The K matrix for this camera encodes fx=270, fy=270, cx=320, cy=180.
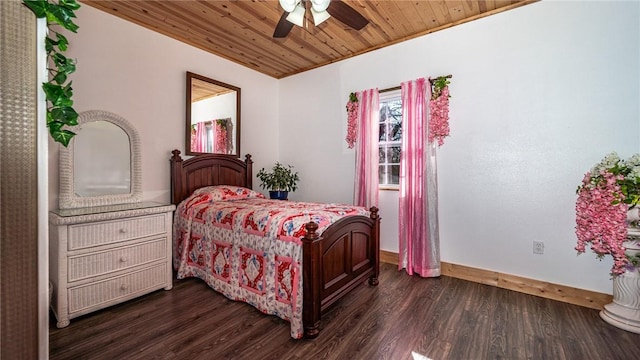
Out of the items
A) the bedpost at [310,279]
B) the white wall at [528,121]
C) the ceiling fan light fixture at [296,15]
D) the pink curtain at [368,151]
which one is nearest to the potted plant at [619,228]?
the white wall at [528,121]

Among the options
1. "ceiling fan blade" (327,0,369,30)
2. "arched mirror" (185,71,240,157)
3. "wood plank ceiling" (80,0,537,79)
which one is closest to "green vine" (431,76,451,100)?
"wood plank ceiling" (80,0,537,79)

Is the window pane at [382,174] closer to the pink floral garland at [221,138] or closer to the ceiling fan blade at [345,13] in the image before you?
the ceiling fan blade at [345,13]

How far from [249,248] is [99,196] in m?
1.65

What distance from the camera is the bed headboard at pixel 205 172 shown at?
3.19m

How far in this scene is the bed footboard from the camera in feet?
6.21

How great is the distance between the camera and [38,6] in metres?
0.92

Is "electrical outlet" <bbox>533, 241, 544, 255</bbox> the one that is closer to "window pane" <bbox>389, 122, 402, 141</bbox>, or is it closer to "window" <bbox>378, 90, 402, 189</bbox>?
"window" <bbox>378, 90, 402, 189</bbox>

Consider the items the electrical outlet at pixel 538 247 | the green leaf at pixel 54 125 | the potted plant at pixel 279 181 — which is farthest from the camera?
the potted plant at pixel 279 181

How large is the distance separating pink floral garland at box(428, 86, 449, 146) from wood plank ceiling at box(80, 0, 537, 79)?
78 cm

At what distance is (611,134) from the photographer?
225 centimetres

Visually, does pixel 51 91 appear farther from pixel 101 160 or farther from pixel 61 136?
pixel 101 160

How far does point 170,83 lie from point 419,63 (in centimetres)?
295

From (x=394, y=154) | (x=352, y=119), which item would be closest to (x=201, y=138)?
(x=352, y=119)

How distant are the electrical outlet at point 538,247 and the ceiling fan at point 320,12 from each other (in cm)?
257
